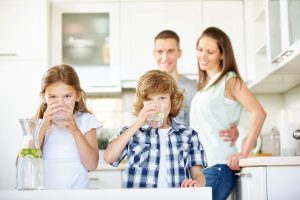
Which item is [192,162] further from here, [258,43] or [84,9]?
[84,9]

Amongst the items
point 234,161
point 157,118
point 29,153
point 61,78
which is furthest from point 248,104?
point 29,153

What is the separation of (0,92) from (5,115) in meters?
0.15

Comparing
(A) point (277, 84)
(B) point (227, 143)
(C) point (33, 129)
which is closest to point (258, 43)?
(A) point (277, 84)

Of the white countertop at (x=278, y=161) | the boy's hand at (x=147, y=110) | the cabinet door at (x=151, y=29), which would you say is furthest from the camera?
the cabinet door at (x=151, y=29)

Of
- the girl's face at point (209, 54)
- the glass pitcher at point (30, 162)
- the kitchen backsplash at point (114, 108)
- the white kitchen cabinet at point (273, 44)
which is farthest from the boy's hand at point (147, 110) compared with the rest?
the kitchen backsplash at point (114, 108)

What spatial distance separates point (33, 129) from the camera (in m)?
1.32

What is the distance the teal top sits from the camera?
2.23m

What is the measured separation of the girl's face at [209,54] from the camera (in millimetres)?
2338

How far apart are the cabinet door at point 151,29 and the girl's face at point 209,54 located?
116 centimetres

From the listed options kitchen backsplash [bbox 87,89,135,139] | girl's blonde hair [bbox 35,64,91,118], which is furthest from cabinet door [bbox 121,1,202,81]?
girl's blonde hair [bbox 35,64,91,118]

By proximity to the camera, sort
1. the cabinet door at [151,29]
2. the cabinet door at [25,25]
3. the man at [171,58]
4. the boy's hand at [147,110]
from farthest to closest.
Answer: the cabinet door at [151,29], the cabinet door at [25,25], the man at [171,58], the boy's hand at [147,110]

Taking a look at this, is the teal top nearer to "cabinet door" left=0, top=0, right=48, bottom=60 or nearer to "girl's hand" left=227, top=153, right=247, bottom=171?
"girl's hand" left=227, top=153, right=247, bottom=171

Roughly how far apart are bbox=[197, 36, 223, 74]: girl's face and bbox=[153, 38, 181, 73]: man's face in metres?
0.39

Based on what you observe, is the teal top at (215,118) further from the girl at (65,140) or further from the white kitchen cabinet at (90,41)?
the white kitchen cabinet at (90,41)
